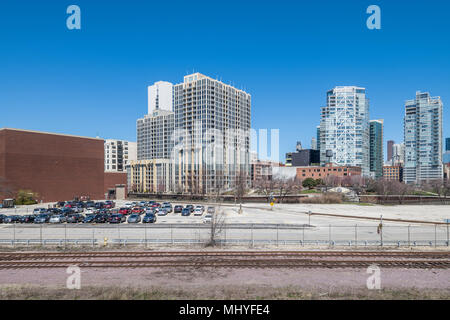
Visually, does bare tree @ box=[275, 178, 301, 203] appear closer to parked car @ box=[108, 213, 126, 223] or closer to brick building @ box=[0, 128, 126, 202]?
parked car @ box=[108, 213, 126, 223]

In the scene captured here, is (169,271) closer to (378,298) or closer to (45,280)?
(45,280)

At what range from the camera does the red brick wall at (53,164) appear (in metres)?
70.4

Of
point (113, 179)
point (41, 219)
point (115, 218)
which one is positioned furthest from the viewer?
point (113, 179)

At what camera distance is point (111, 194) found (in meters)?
94.1

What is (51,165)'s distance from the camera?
77250 mm

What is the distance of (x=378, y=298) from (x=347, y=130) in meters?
201

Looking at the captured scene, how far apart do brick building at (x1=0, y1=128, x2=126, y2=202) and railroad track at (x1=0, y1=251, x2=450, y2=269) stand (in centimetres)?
5845

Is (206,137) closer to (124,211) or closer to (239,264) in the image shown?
(124,211)

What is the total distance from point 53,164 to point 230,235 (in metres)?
66.7

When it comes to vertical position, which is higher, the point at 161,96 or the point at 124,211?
the point at 161,96

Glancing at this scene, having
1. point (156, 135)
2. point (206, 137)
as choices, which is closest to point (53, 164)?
point (206, 137)

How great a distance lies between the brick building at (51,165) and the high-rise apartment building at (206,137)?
42801 mm

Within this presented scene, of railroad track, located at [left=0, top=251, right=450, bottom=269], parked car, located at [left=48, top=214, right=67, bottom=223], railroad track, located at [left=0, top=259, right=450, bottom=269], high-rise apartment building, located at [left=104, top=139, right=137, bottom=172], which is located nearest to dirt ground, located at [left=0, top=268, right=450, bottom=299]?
railroad track, located at [left=0, top=259, right=450, bottom=269]

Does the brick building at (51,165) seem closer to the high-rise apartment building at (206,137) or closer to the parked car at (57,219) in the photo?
the parked car at (57,219)
